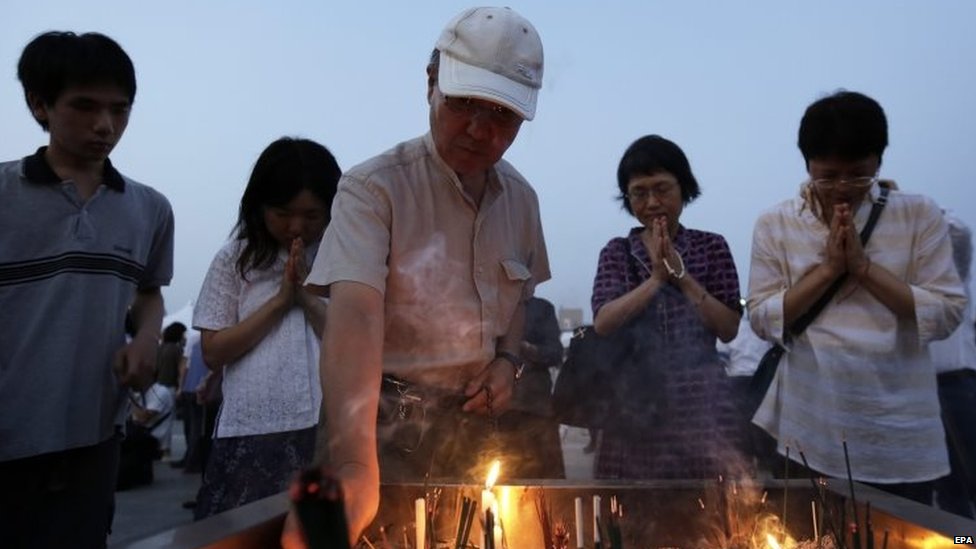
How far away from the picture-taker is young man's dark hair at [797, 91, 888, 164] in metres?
2.70

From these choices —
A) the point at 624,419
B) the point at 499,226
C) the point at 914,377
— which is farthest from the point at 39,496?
the point at 914,377

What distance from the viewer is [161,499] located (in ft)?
24.9

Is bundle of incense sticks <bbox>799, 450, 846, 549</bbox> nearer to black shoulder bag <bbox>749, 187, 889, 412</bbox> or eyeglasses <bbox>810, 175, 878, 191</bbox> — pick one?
black shoulder bag <bbox>749, 187, 889, 412</bbox>

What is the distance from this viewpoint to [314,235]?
3.01 metres

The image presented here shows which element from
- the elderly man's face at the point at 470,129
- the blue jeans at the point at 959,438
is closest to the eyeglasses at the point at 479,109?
the elderly man's face at the point at 470,129

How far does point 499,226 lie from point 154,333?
120cm

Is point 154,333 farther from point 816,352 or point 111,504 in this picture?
point 816,352

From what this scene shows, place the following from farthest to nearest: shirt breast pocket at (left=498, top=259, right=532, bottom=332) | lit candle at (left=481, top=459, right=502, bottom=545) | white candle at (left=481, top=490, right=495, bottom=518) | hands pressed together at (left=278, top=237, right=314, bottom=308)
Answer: hands pressed together at (left=278, top=237, right=314, bottom=308) < shirt breast pocket at (left=498, top=259, right=532, bottom=332) < white candle at (left=481, top=490, right=495, bottom=518) < lit candle at (left=481, top=459, right=502, bottom=545)

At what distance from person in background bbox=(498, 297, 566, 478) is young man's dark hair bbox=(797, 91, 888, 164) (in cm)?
125

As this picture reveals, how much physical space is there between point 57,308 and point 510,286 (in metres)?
1.34

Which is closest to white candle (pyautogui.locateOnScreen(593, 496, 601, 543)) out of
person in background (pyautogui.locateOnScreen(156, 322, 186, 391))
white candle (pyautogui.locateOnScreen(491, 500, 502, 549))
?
white candle (pyautogui.locateOnScreen(491, 500, 502, 549))

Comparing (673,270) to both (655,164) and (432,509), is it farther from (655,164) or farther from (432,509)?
(432,509)

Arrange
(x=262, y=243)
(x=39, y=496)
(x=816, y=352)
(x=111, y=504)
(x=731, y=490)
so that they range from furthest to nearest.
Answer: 1. (x=262, y=243)
2. (x=816, y=352)
3. (x=111, y=504)
4. (x=39, y=496)
5. (x=731, y=490)

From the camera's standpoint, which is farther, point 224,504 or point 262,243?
point 262,243
